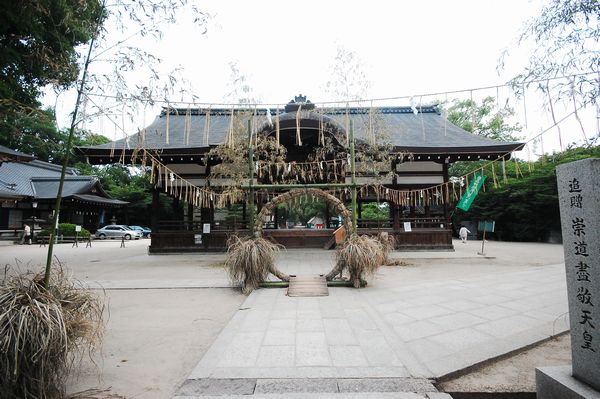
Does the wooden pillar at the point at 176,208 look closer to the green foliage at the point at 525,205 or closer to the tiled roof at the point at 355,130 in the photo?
the tiled roof at the point at 355,130

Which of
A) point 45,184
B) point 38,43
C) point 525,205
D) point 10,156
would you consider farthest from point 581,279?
point 45,184

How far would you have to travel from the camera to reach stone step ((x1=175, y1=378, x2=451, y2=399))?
2447 mm

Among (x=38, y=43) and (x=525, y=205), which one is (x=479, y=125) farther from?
(x=38, y=43)

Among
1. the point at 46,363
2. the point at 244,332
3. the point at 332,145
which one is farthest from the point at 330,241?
the point at 46,363

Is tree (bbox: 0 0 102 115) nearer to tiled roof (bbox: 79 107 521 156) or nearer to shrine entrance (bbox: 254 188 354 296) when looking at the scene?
tiled roof (bbox: 79 107 521 156)

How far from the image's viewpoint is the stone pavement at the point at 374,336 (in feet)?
8.70

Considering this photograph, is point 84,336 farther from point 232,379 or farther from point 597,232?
point 597,232

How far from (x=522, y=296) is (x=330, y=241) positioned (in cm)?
874

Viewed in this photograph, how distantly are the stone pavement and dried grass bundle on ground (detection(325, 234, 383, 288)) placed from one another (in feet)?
1.11

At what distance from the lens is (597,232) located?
7.90 feet

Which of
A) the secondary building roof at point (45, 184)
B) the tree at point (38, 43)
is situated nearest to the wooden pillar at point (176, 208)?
the tree at point (38, 43)

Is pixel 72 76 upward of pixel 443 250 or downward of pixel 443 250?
upward

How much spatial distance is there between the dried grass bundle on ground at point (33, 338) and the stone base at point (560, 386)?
354 centimetres

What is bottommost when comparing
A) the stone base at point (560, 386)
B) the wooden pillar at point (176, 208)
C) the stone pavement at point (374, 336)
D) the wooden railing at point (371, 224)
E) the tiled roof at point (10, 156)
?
the stone pavement at point (374, 336)
